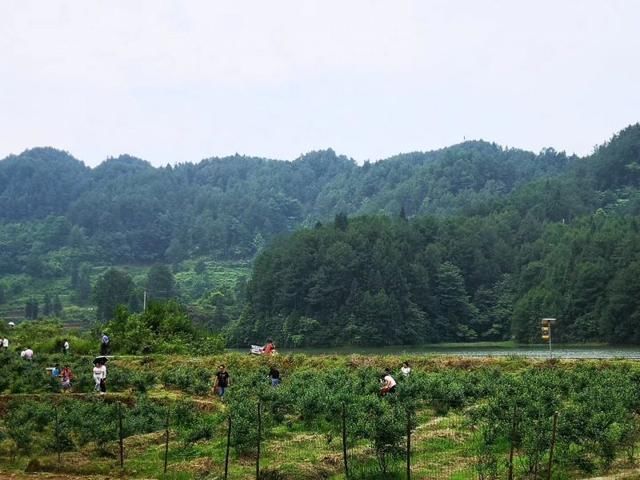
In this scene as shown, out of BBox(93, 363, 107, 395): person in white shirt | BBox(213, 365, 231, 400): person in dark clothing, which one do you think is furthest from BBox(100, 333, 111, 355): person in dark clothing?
BBox(213, 365, 231, 400): person in dark clothing

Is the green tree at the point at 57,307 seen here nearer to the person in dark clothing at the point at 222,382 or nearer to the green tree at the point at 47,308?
the green tree at the point at 47,308

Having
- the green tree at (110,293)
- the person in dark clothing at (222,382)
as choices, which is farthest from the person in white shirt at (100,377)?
the green tree at (110,293)

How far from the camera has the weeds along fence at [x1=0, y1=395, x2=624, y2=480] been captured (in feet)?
73.0

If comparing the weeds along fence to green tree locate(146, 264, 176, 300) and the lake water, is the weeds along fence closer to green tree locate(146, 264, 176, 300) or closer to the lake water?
the lake water

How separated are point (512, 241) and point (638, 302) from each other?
52.2 meters

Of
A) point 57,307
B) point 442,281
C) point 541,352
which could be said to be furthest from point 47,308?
point 541,352

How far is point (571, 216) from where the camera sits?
169 metres

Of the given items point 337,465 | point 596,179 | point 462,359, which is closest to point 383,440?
point 337,465

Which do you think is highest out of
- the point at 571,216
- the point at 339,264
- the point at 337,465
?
the point at 571,216

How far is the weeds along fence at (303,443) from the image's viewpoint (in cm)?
2225

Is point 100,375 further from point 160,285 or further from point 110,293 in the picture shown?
point 160,285

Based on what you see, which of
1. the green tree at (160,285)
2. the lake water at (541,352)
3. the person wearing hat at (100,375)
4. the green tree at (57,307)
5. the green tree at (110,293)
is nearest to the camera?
the person wearing hat at (100,375)

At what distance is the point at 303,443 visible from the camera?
26812mm

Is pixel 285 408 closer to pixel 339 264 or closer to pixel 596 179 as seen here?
pixel 339 264
